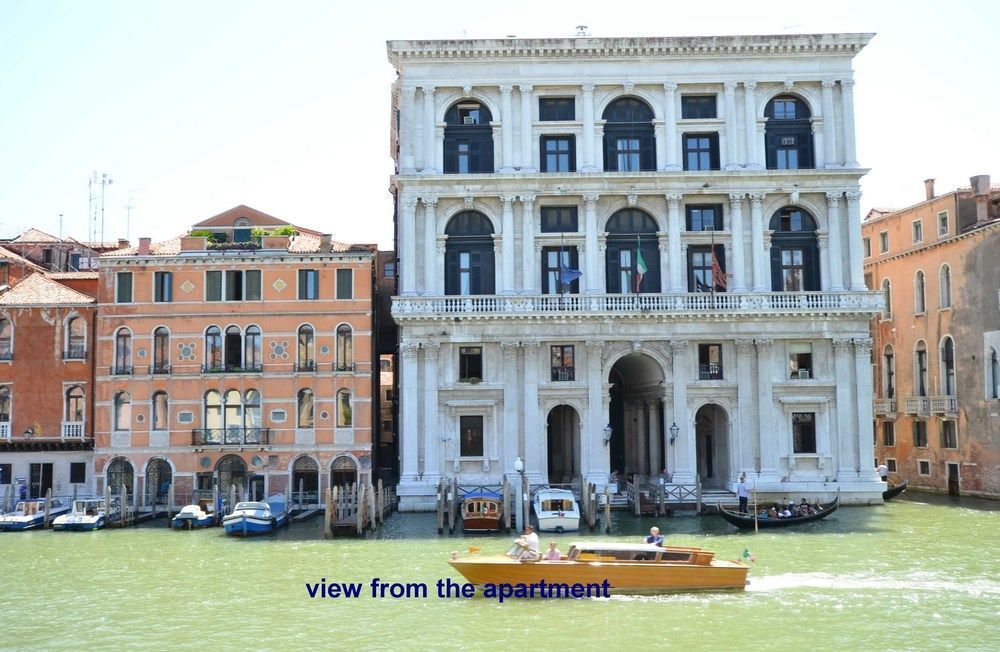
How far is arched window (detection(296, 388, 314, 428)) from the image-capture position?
137ft

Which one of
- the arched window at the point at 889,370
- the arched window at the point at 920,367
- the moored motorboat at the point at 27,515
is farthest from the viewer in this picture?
the arched window at the point at 889,370

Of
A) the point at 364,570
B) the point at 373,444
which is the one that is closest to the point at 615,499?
the point at 373,444

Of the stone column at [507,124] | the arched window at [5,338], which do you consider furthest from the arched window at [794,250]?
the arched window at [5,338]

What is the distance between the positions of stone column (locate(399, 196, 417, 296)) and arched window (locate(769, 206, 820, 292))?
47.1ft

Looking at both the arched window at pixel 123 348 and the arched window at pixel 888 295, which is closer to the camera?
the arched window at pixel 123 348

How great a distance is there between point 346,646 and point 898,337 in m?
37.8

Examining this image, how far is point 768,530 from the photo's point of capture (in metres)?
34.6

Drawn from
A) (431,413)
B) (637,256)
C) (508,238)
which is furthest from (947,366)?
(431,413)

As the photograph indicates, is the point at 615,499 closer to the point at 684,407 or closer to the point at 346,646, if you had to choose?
the point at 684,407

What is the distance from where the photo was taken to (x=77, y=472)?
138ft

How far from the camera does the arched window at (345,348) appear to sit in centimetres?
4191

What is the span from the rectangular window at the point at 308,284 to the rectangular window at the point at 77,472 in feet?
36.4

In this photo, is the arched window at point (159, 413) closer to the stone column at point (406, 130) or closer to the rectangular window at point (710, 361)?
the stone column at point (406, 130)

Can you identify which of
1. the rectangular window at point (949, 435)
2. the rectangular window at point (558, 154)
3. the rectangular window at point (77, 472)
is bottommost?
the rectangular window at point (77, 472)
